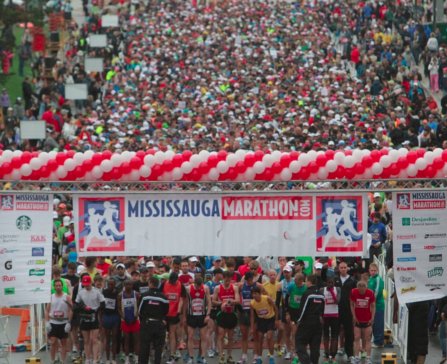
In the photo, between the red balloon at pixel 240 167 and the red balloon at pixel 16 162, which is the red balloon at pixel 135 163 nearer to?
the red balloon at pixel 240 167

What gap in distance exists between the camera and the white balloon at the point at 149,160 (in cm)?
2414

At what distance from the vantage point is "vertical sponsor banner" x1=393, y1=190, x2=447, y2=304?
24.5 m

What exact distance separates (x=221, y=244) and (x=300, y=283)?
61.5 inches

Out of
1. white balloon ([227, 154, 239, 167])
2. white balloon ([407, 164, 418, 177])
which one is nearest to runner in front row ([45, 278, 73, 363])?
white balloon ([227, 154, 239, 167])

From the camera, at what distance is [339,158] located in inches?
948

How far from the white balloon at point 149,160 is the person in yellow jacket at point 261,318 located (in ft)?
8.79

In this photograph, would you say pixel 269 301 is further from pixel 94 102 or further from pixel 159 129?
pixel 94 102

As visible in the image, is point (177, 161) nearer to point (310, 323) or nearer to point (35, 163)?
point (35, 163)

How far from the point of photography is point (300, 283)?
83.3 feet

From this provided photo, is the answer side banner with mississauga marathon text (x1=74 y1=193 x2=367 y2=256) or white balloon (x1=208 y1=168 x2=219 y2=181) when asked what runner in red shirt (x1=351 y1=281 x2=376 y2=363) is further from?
white balloon (x1=208 y1=168 x2=219 y2=181)

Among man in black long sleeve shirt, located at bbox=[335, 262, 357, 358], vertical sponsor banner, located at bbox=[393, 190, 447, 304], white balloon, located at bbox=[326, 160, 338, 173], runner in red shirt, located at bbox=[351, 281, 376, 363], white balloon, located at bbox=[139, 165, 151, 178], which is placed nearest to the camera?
white balloon, located at bbox=[326, 160, 338, 173]

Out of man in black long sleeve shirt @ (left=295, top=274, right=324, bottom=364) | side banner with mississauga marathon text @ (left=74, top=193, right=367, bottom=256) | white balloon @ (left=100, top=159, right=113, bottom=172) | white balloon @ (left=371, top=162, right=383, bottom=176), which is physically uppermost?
white balloon @ (left=100, top=159, right=113, bottom=172)

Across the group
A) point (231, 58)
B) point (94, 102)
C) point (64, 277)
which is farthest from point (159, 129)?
point (64, 277)

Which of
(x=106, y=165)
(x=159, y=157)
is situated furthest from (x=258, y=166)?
(x=106, y=165)
